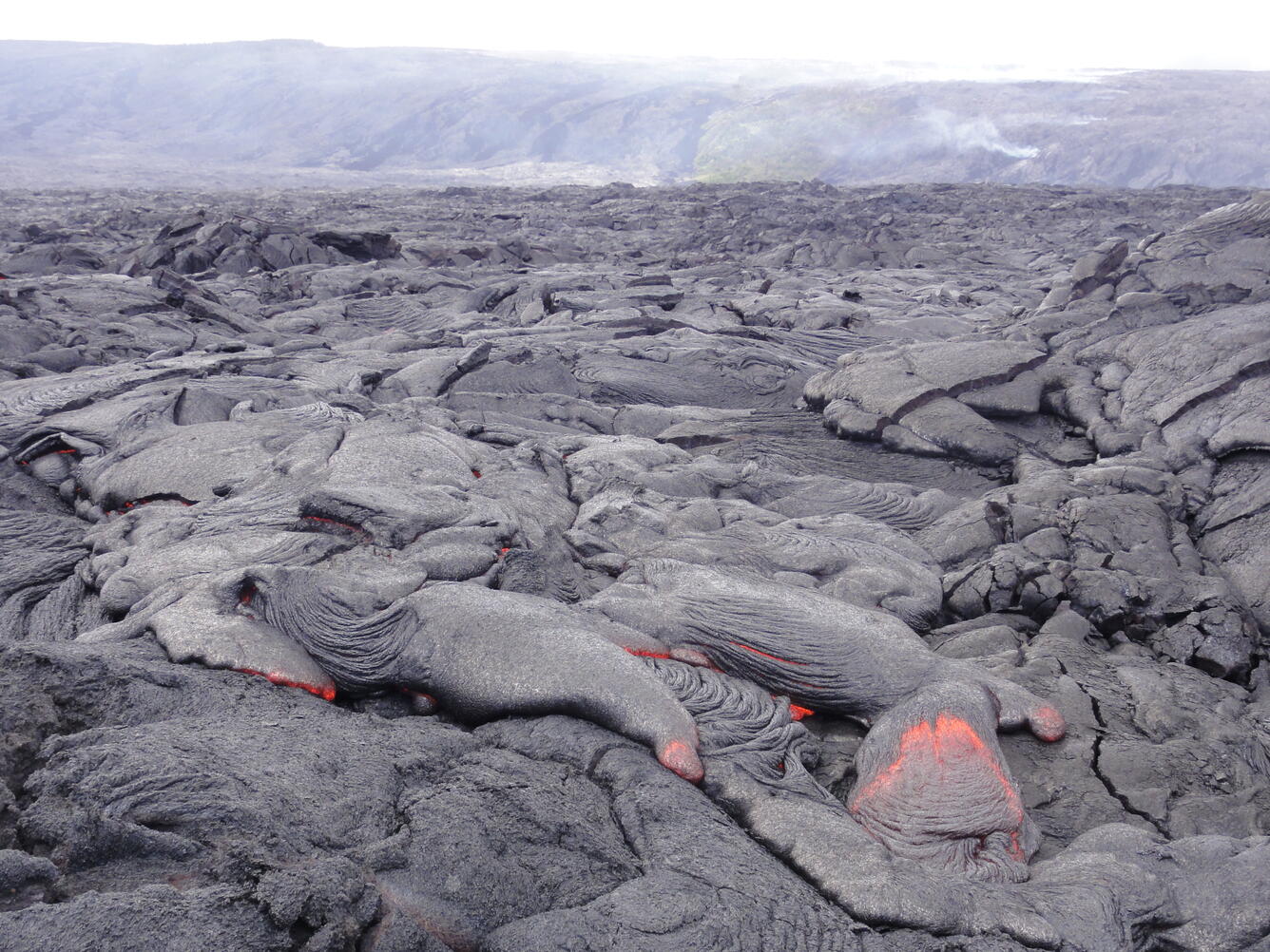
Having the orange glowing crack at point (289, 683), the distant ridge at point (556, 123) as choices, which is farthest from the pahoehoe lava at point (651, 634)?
the distant ridge at point (556, 123)

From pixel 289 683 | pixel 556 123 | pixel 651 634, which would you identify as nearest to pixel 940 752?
pixel 651 634

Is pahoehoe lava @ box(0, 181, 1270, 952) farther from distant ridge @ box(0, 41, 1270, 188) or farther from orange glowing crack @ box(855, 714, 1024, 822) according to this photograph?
distant ridge @ box(0, 41, 1270, 188)

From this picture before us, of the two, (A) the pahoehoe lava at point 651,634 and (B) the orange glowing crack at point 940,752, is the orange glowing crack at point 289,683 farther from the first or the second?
(B) the orange glowing crack at point 940,752

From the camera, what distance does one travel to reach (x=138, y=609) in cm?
491

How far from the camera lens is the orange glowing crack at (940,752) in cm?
395

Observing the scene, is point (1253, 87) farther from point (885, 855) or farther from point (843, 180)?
point (885, 855)

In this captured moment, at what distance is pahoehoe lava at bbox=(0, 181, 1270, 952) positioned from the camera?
2951 mm

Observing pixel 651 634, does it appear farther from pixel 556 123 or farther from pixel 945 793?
pixel 556 123

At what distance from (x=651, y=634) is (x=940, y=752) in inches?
68.5

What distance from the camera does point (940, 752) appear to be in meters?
4.03

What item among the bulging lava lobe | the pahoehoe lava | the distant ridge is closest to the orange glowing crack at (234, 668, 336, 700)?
the pahoehoe lava

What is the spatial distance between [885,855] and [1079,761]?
5.69 ft

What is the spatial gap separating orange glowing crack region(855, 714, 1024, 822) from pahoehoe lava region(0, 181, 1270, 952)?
0.7 inches

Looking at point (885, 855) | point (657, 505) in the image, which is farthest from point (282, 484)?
point (885, 855)
